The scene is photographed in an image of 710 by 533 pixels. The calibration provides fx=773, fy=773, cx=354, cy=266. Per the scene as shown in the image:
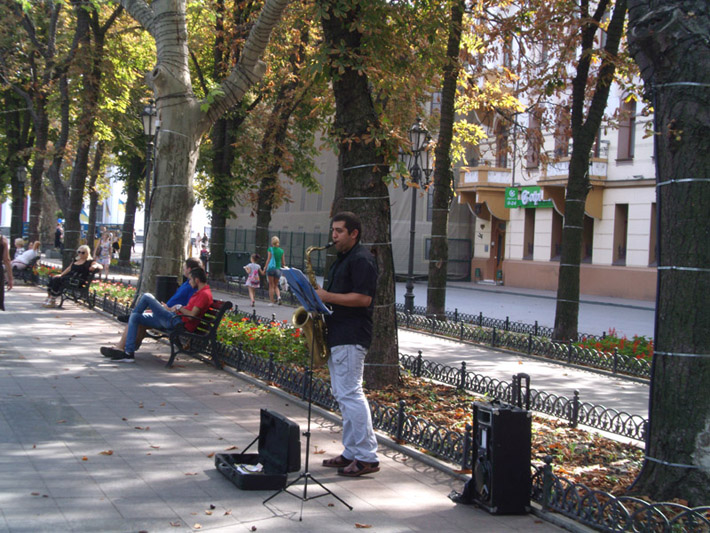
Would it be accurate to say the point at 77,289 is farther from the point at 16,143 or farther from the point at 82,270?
the point at 16,143

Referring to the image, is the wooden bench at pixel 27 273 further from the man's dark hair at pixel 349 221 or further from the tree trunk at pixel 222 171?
the man's dark hair at pixel 349 221

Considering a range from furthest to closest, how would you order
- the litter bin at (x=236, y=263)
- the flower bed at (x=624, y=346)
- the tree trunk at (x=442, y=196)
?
the litter bin at (x=236, y=263) → the tree trunk at (x=442, y=196) → the flower bed at (x=624, y=346)

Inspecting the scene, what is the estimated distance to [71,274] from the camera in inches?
686

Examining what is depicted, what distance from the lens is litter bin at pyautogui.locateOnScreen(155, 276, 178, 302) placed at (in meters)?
12.8

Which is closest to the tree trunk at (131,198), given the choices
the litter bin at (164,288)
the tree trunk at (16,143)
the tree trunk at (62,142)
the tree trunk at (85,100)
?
the tree trunk at (16,143)

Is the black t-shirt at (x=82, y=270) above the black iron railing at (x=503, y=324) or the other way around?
above

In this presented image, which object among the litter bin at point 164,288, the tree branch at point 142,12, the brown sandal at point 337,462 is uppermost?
the tree branch at point 142,12

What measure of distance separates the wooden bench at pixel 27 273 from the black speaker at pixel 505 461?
2052 cm

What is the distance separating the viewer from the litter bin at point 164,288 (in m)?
12.8

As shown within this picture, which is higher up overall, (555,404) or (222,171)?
(222,171)

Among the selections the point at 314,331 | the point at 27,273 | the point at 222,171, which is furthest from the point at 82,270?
the point at 314,331

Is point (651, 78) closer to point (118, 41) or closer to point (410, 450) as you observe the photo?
point (410, 450)

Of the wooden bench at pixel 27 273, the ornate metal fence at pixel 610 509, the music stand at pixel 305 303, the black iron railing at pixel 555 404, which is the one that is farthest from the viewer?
the wooden bench at pixel 27 273

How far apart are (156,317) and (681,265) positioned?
7.10 m
